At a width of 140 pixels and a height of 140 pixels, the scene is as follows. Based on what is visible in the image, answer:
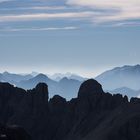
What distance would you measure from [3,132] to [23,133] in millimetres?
5174

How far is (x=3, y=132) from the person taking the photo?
133 meters

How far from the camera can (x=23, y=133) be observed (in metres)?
134
